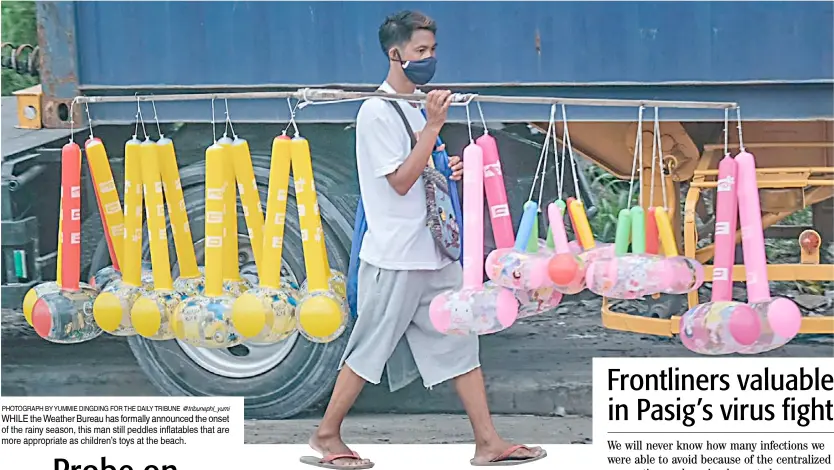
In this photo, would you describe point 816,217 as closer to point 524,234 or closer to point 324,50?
point 524,234

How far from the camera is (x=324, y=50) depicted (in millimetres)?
4266

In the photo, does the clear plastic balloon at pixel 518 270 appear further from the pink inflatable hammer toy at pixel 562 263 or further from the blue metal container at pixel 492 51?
the blue metal container at pixel 492 51

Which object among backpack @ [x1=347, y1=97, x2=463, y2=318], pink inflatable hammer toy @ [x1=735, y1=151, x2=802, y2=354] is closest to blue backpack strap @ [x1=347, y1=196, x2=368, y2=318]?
backpack @ [x1=347, y1=97, x2=463, y2=318]

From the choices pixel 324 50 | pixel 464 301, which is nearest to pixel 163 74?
pixel 324 50

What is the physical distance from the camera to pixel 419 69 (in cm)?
402

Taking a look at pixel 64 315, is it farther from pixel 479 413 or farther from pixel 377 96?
pixel 479 413

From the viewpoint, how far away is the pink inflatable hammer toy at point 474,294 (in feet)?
12.6

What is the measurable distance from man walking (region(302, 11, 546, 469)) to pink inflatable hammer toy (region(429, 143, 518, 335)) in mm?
173

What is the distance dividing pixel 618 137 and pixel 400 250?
102 centimetres

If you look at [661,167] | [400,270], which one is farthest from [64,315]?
[661,167]

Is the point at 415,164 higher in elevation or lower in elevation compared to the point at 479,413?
higher

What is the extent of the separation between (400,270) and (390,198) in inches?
9.0

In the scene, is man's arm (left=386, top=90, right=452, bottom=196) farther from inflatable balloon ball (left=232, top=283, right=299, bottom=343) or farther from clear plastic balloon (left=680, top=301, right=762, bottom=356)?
clear plastic balloon (left=680, top=301, right=762, bottom=356)

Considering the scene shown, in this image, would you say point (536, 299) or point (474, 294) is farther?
point (536, 299)
